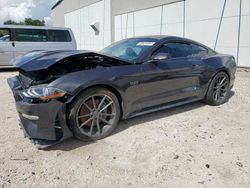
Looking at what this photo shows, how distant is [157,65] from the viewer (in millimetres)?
3328

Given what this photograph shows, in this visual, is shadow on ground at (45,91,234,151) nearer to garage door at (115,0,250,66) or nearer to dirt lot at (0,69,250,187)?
dirt lot at (0,69,250,187)

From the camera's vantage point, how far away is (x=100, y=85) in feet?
9.25

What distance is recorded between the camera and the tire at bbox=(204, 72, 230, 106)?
4238mm

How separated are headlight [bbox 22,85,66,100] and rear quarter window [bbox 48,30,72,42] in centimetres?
783

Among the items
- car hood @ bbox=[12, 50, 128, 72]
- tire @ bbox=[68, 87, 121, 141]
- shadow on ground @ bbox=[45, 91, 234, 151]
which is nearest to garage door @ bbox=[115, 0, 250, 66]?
shadow on ground @ bbox=[45, 91, 234, 151]

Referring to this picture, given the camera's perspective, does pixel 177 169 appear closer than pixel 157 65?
Yes

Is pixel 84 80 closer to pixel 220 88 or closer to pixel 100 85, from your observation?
pixel 100 85

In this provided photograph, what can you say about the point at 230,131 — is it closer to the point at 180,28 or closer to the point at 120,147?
the point at 120,147

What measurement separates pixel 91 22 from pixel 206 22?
1154 cm

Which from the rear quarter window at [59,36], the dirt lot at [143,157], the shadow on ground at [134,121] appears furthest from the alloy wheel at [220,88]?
the rear quarter window at [59,36]

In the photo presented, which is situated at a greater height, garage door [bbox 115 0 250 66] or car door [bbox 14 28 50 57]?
garage door [bbox 115 0 250 66]

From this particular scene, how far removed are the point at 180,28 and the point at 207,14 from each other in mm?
1595

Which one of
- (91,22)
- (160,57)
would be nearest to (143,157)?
(160,57)

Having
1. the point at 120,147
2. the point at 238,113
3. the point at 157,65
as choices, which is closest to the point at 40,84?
the point at 120,147
